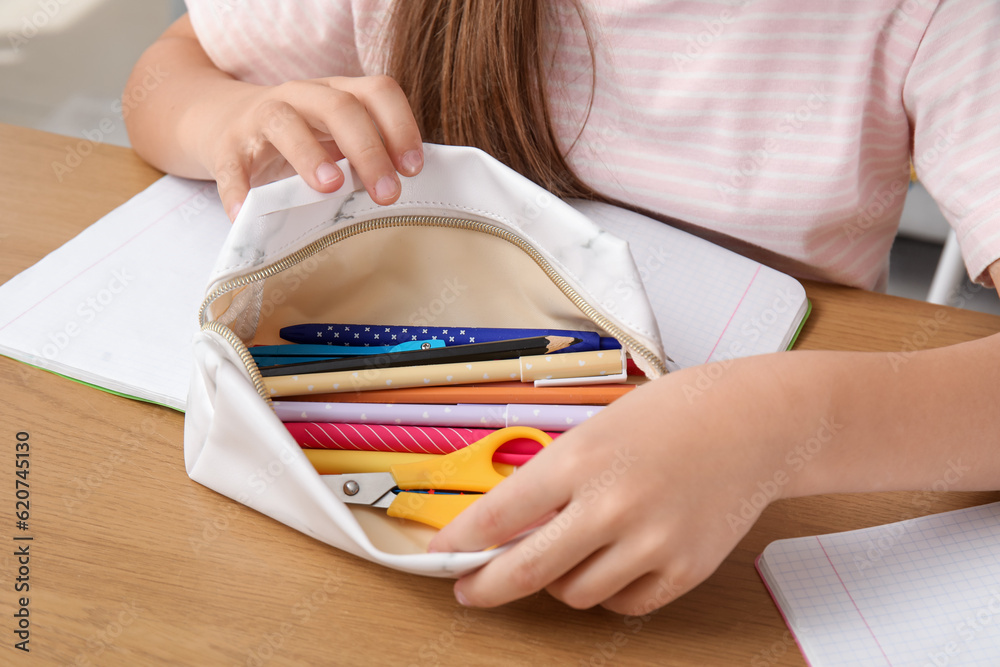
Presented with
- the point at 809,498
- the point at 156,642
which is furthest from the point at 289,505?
the point at 809,498

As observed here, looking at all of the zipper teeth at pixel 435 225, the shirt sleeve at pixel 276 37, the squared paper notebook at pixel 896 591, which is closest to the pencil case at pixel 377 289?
the zipper teeth at pixel 435 225

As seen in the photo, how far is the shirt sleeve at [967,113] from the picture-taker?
45cm

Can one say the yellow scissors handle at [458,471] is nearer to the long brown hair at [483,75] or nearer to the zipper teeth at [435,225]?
the zipper teeth at [435,225]

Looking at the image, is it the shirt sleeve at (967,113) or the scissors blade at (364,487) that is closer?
the scissors blade at (364,487)

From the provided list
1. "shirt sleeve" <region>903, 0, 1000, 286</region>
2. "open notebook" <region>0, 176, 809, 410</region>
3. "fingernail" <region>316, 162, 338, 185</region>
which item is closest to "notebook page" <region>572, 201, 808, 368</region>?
"open notebook" <region>0, 176, 809, 410</region>

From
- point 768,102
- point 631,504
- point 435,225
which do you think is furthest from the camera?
point 768,102

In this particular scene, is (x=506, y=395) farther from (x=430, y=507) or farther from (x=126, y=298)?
(x=126, y=298)

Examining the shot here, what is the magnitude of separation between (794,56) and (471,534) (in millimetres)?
409

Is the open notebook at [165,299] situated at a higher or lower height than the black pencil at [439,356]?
lower

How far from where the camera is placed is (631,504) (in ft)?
0.96

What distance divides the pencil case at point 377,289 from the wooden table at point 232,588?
22mm

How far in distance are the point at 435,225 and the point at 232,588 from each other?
0.21 metres

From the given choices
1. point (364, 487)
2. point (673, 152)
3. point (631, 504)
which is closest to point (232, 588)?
point (364, 487)

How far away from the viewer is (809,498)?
383mm
